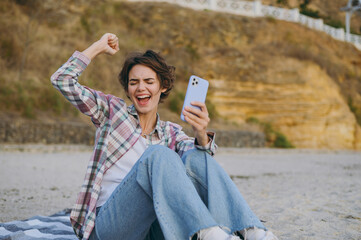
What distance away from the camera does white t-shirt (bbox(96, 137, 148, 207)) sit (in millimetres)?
1979

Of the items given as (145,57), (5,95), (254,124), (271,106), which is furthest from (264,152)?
(145,57)

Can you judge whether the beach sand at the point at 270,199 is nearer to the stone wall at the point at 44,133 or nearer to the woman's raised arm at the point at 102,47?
the woman's raised arm at the point at 102,47

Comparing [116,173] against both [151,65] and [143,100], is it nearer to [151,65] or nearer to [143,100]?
[143,100]

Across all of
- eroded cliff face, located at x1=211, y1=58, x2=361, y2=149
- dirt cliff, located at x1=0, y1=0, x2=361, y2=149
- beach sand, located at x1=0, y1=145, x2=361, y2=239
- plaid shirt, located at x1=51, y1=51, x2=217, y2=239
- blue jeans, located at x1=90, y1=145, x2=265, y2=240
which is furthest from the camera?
eroded cliff face, located at x1=211, y1=58, x2=361, y2=149

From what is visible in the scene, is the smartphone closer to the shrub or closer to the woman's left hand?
the woman's left hand

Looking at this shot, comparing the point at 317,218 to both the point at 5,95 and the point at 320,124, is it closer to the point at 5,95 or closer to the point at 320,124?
the point at 5,95

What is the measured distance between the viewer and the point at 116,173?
2.03 metres

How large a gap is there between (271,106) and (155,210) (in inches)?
711

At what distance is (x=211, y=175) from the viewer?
1.90 m

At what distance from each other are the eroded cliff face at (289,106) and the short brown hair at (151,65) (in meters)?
16.2

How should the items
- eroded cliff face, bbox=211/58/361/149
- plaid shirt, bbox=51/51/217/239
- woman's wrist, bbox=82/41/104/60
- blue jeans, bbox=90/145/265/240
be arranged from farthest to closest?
eroded cliff face, bbox=211/58/361/149
woman's wrist, bbox=82/41/104/60
plaid shirt, bbox=51/51/217/239
blue jeans, bbox=90/145/265/240

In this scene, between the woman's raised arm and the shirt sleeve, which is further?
the woman's raised arm

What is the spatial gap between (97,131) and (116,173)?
0.94ft

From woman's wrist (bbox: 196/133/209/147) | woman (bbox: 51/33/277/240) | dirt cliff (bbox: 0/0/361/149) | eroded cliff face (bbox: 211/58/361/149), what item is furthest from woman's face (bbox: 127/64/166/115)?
eroded cliff face (bbox: 211/58/361/149)
